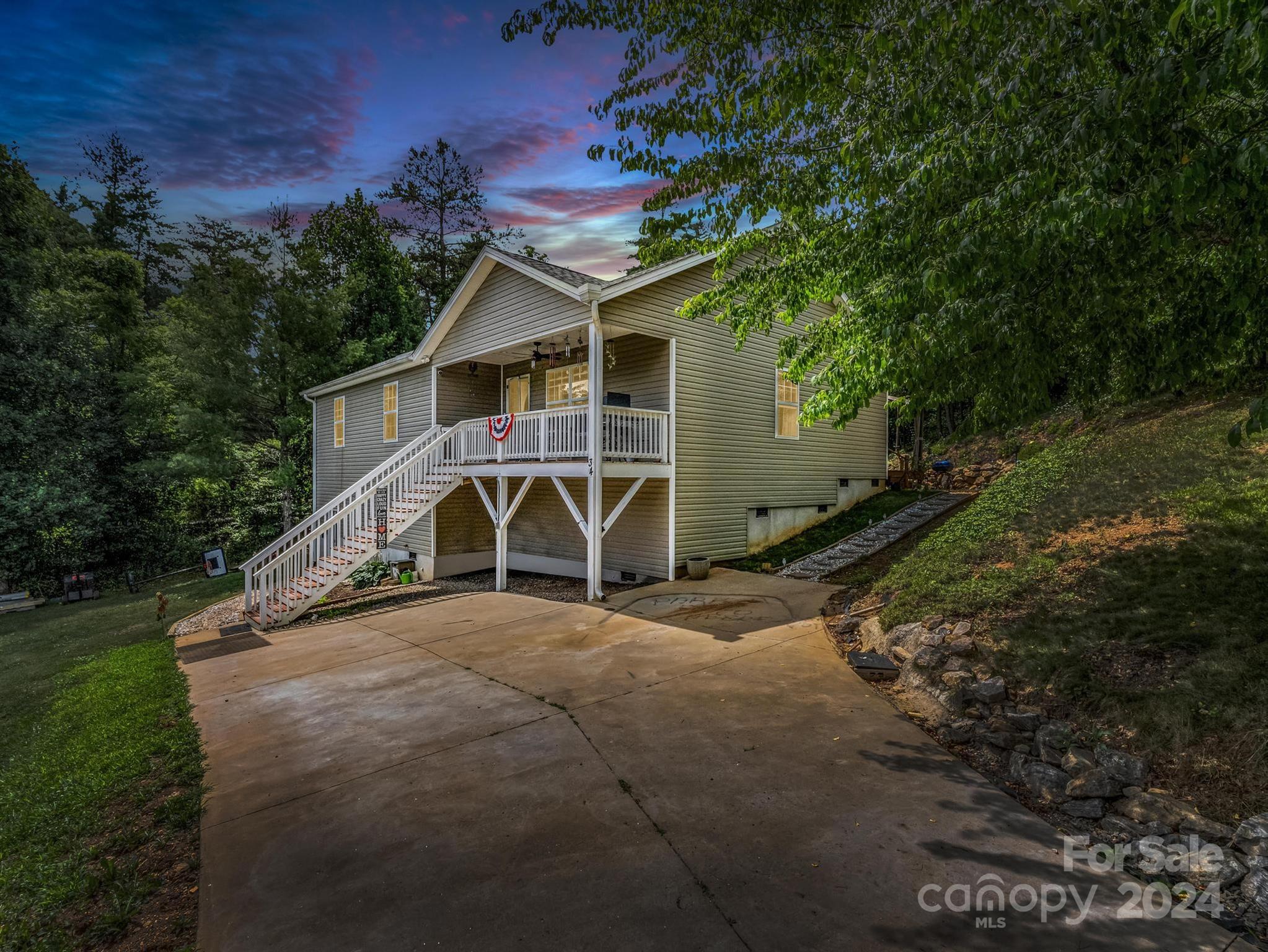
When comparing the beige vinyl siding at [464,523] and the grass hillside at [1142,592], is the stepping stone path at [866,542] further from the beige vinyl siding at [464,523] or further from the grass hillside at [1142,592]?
the beige vinyl siding at [464,523]

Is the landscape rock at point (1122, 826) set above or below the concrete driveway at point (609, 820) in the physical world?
above

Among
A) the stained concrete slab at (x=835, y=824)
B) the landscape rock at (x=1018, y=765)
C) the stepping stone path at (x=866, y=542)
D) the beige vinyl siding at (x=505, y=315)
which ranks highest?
the beige vinyl siding at (x=505, y=315)

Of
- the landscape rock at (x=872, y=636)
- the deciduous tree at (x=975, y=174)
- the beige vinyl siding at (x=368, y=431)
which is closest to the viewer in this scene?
the deciduous tree at (x=975, y=174)

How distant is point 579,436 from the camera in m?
10.0

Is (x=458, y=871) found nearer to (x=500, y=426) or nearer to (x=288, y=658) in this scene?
(x=288, y=658)

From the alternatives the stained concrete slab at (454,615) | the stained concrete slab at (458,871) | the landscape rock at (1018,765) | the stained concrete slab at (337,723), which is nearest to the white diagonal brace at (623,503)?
the stained concrete slab at (454,615)

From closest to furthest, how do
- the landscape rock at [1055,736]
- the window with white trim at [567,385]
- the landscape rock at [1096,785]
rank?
the landscape rock at [1096,785]
the landscape rock at [1055,736]
the window with white trim at [567,385]

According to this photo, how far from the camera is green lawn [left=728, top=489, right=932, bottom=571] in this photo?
11992mm

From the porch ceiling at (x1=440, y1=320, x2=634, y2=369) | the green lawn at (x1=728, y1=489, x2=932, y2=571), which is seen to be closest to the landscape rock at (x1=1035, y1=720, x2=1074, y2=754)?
the green lawn at (x1=728, y1=489, x2=932, y2=571)

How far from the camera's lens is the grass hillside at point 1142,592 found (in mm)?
A: 3633

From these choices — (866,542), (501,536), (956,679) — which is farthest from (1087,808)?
(501,536)

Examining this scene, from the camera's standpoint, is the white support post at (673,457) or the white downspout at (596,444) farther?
the white support post at (673,457)

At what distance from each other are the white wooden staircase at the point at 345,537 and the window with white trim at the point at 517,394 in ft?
6.76

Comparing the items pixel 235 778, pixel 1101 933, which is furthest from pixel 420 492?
pixel 1101 933
